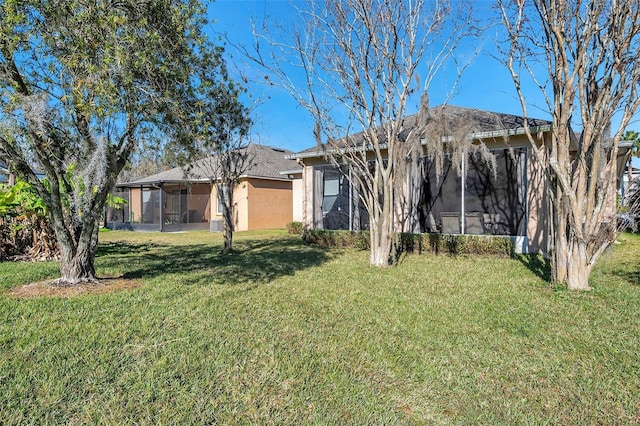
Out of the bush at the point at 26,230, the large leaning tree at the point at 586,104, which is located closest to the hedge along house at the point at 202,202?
the bush at the point at 26,230

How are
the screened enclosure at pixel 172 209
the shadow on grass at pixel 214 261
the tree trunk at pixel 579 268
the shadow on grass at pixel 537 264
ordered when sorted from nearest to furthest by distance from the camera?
the tree trunk at pixel 579 268, the shadow on grass at pixel 537 264, the shadow on grass at pixel 214 261, the screened enclosure at pixel 172 209

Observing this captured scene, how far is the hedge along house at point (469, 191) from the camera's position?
9031 mm

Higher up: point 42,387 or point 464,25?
point 464,25

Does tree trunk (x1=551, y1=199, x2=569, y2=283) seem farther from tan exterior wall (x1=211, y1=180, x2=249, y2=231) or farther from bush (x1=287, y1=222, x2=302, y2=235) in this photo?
tan exterior wall (x1=211, y1=180, x2=249, y2=231)

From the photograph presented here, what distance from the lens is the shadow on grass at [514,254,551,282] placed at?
6845 mm

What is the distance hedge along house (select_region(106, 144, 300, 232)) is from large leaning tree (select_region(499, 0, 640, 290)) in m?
13.5

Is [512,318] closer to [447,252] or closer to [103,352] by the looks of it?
[103,352]

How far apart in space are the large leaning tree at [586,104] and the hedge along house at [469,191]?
2.19m

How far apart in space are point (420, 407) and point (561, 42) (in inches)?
230

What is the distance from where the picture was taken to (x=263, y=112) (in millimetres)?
12195

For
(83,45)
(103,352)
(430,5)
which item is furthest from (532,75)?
(103,352)

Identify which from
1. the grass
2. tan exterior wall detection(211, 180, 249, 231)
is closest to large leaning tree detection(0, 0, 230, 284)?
the grass

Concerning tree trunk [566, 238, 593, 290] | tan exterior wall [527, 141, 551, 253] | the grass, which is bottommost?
the grass

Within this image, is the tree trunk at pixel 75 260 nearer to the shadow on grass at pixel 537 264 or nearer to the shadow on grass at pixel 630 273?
the shadow on grass at pixel 537 264
